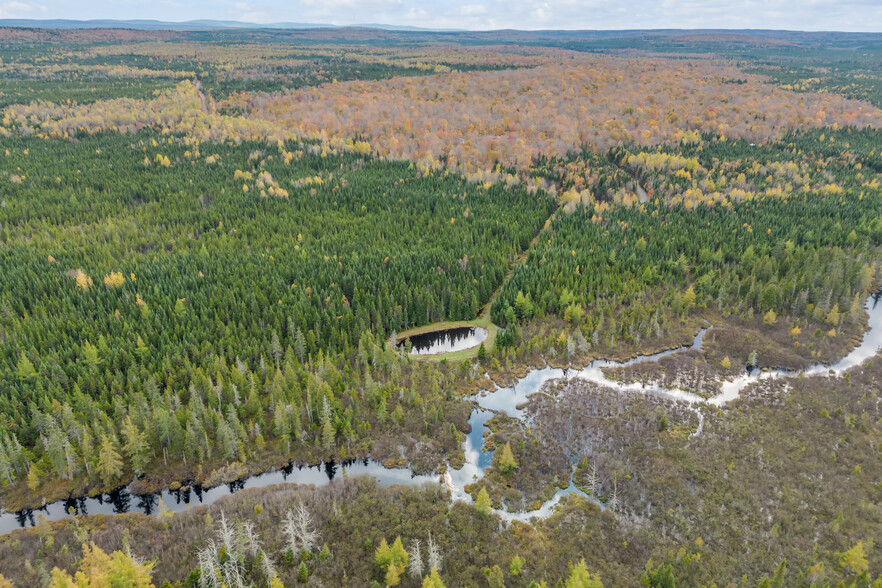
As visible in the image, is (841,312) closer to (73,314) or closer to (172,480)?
(172,480)

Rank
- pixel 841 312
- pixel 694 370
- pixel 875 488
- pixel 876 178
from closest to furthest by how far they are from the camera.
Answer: pixel 875 488
pixel 694 370
pixel 841 312
pixel 876 178

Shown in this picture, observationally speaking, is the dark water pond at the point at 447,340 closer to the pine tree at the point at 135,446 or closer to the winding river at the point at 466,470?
the winding river at the point at 466,470

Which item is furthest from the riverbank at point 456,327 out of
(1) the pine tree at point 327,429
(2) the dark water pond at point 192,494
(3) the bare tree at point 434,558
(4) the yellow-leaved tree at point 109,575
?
(4) the yellow-leaved tree at point 109,575

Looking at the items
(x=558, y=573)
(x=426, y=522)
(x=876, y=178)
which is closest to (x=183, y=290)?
(x=426, y=522)

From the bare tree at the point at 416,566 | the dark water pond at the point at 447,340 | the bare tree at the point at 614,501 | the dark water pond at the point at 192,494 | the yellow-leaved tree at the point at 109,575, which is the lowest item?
the dark water pond at the point at 192,494

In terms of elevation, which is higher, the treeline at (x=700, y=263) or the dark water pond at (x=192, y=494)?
the treeline at (x=700, y=263)

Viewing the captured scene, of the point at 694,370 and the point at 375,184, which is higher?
the point at 375,184
